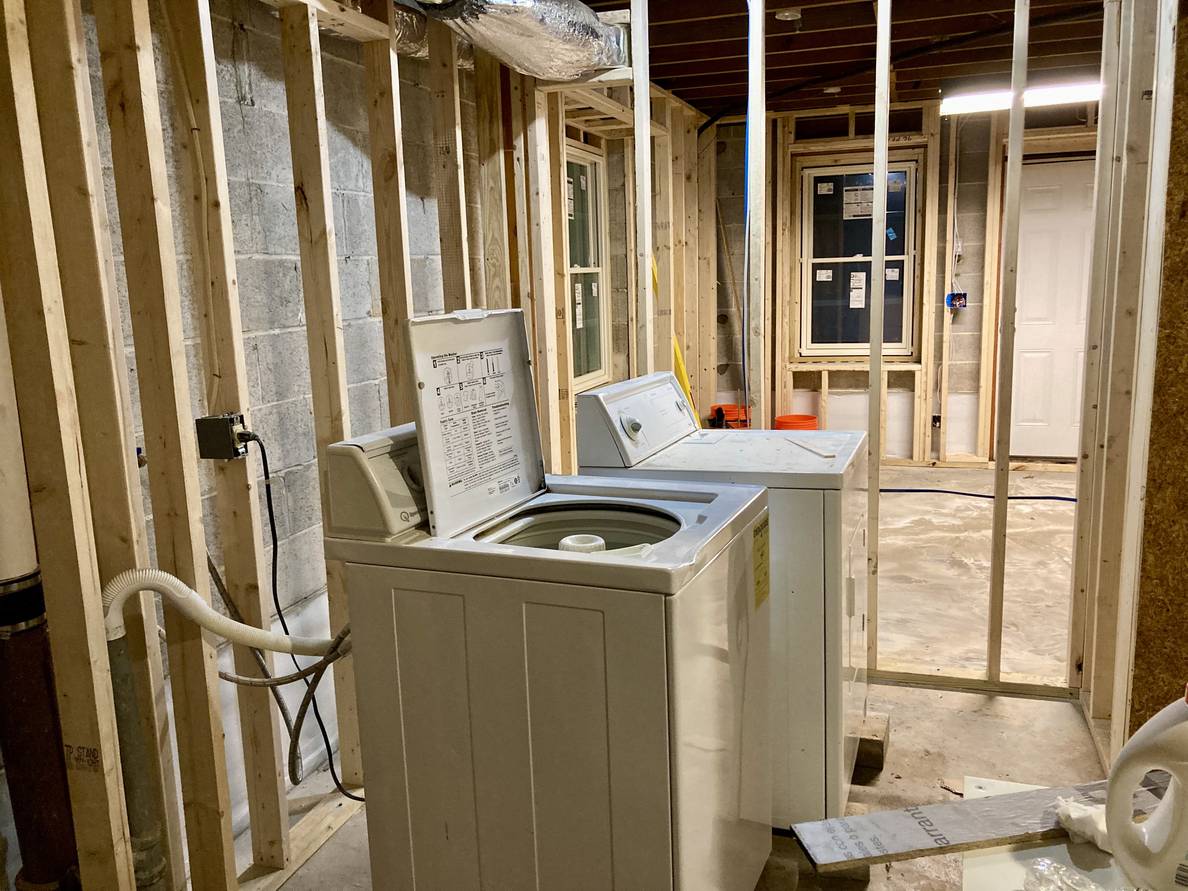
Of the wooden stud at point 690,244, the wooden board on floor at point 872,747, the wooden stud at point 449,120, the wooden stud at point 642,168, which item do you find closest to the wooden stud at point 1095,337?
the wooden board on floor at point 872,747

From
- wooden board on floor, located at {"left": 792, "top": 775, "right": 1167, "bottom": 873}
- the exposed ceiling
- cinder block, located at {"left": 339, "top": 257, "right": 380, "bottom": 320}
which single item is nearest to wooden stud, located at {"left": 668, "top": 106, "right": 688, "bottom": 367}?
the exposed ceiling

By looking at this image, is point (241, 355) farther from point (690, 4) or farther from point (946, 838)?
point (690, 4)

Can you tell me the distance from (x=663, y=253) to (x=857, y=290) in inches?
95.8

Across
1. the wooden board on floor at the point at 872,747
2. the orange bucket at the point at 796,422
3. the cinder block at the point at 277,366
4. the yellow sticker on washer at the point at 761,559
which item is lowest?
the wooden board on floor at the point at 872,747

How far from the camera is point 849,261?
22.2ft

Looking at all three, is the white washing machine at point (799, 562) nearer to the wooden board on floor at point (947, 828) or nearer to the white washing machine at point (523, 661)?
the white washing machine at point (523, 661)

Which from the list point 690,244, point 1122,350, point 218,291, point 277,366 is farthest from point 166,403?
point 690,244

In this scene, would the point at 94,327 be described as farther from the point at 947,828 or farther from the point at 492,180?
the point at 492,180

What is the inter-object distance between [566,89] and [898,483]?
12.7 ft

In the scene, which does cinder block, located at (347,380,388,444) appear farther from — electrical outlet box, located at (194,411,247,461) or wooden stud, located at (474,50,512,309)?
electrical outlet box, located at (194,411,247,461)

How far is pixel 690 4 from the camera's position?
3.94 m

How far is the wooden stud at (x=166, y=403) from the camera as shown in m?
1.81

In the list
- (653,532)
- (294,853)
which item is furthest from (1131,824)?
(294,853)

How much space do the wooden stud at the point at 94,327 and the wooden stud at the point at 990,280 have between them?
233 inches
